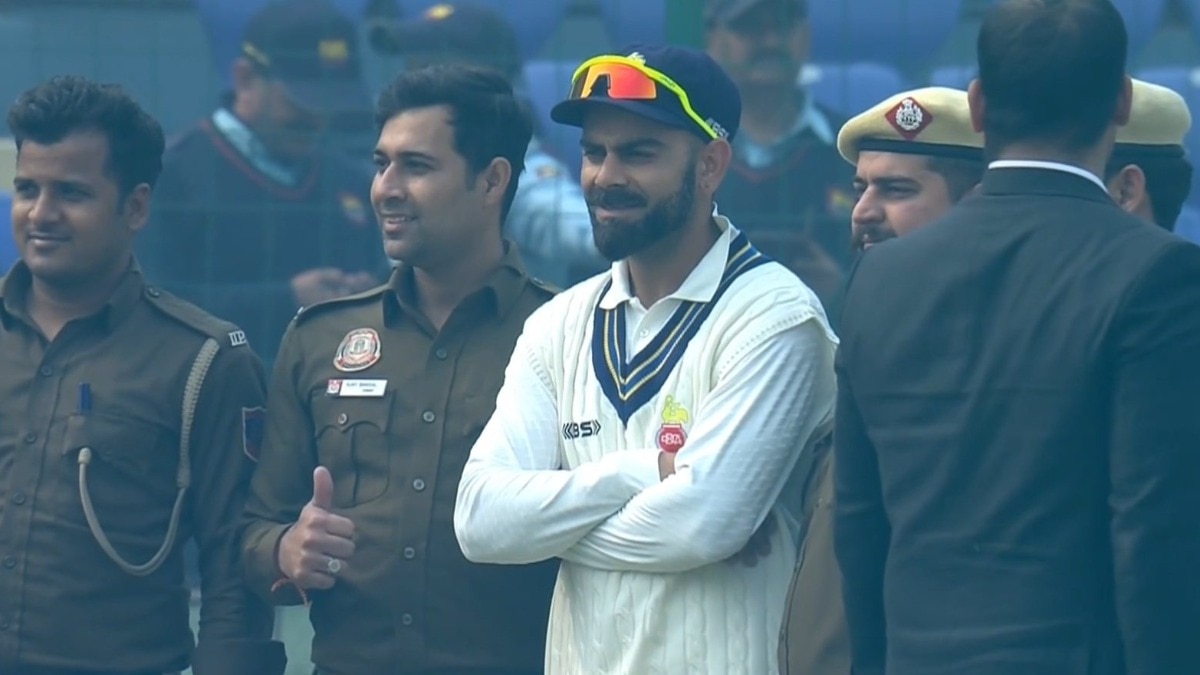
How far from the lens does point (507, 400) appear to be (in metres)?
3.69

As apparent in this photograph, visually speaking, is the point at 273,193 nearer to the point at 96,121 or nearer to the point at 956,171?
the point at 96,121

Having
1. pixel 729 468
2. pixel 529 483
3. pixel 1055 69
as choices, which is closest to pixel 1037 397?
pixel 1055 69

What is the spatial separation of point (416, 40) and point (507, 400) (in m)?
2.32

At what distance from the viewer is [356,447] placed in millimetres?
3973

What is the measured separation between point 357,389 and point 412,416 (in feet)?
0.42

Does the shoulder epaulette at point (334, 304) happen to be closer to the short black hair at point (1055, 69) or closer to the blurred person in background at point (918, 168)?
the blurred person in background at point (918, 168)

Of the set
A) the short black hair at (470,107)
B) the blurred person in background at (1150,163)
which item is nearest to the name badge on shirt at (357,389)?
the short black hair at (470,107)

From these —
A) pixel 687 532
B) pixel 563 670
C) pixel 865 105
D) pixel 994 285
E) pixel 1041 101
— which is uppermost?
pixel 865 105

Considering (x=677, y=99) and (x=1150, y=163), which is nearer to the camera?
(x=1150, y=163)

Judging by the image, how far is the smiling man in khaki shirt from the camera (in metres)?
3.86

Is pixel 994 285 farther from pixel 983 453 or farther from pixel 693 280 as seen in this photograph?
pixel 693 280

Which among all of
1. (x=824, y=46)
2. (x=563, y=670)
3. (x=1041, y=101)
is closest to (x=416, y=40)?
(x=824, y=46)

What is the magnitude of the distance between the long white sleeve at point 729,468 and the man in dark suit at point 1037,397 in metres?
0.45

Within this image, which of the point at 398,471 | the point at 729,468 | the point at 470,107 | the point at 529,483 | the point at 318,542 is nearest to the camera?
the point at 729,468
